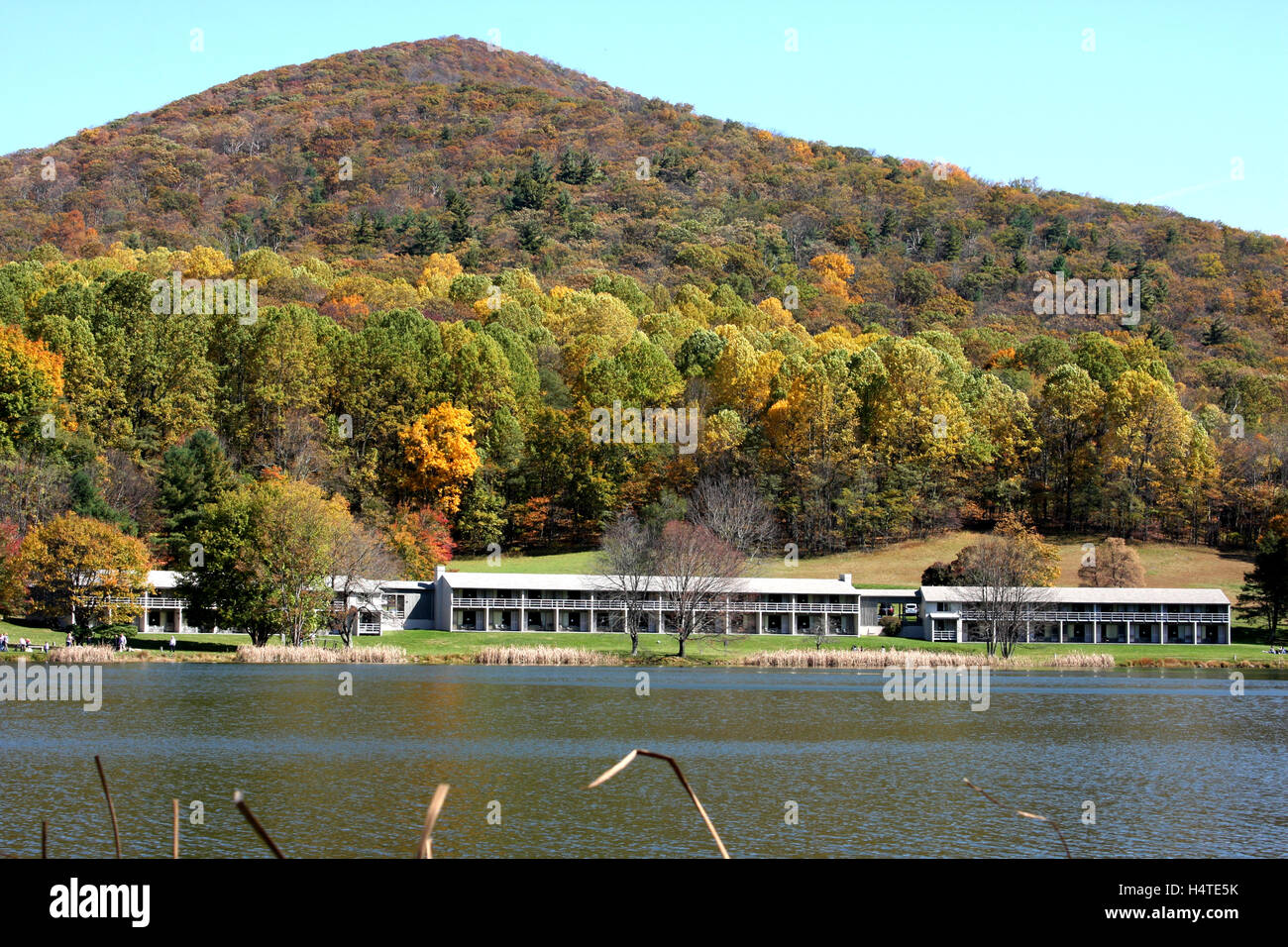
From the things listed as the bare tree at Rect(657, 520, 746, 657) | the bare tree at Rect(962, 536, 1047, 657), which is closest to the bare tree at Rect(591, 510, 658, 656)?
the bare tree at Rect(657, 520, 746, 657)

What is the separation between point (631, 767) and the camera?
37781 millimetres

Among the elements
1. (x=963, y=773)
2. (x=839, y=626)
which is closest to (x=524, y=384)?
Answer: (x=839, y=626)

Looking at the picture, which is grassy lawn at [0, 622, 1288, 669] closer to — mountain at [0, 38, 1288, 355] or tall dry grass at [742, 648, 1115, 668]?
tall dry grass at [742, 648, 1115, 668]

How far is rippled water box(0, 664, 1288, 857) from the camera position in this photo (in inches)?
1067

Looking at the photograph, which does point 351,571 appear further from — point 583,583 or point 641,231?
point 641,231

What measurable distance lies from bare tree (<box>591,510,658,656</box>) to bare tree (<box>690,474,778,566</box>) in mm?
5976

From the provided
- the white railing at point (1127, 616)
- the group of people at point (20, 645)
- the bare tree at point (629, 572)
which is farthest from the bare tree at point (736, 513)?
the group of people at point (20, 645)

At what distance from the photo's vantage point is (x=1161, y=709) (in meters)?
54.8

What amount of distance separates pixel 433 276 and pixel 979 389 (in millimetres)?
65413

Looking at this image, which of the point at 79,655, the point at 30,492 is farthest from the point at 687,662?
the point at 30,492

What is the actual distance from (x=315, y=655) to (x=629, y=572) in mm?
→ 21634

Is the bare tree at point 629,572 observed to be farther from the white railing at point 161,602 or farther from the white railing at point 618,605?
the white railing at point 161,602

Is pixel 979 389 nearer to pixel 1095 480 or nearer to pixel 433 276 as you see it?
pixel 1095 480
